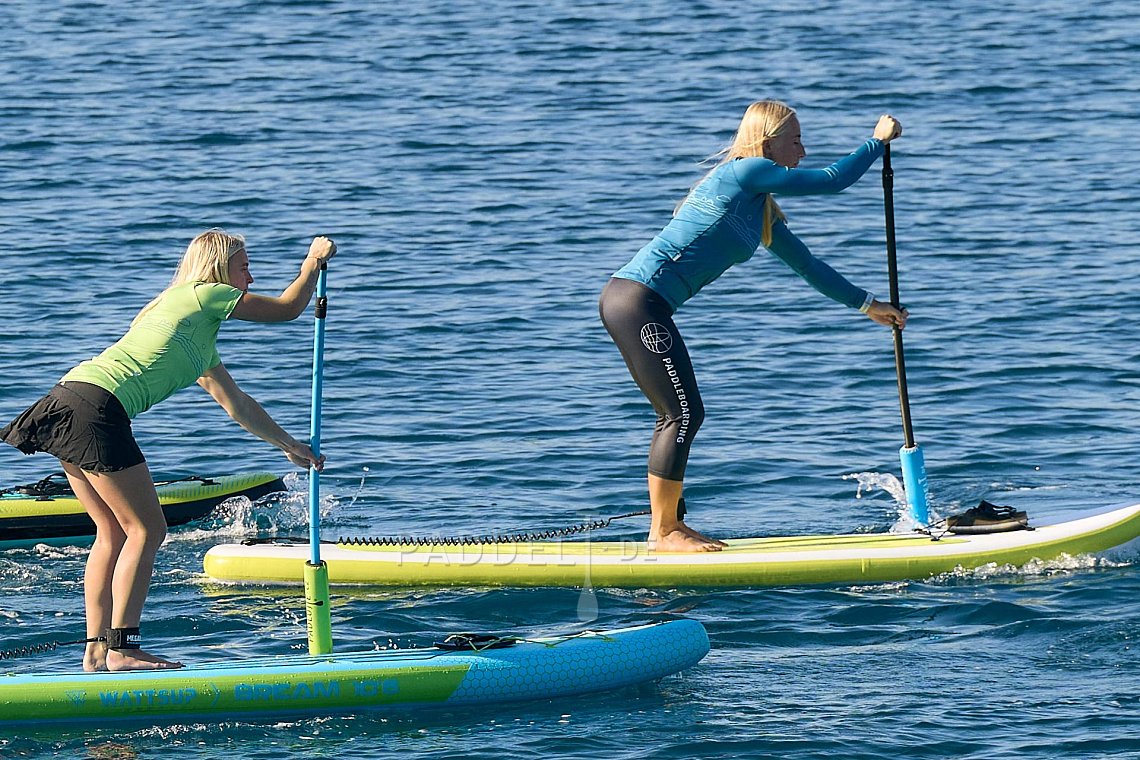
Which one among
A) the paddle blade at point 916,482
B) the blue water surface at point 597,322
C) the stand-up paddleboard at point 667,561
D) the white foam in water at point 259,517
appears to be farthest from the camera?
the white foam in water at point 259,517

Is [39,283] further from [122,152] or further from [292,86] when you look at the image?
[292,86]

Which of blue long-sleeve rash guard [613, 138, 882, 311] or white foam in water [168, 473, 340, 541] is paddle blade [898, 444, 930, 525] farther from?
white foam in water [168, 473, 340, 541]

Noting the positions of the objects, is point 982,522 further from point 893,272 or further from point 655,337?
point 655,337

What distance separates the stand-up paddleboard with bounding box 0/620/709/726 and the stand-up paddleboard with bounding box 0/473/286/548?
269 centimetres

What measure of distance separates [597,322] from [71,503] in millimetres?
5798

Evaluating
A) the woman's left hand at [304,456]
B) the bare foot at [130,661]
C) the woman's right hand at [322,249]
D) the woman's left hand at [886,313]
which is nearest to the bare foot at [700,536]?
the woman's left hand at [886,313]

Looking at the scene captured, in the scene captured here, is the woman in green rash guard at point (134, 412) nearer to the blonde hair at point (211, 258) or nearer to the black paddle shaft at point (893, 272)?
the blonde hair at point (211, 258)

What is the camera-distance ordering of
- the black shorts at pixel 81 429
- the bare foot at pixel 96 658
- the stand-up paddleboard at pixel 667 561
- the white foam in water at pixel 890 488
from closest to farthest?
the black shorts at pixel 81 429 → the bare foot at pixel 96 658 → the stand-up paddleboard at pixel 667 561 → the white foam in water at pixel 890 488

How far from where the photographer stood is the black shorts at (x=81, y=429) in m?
7.27

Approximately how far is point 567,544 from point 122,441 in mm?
2910

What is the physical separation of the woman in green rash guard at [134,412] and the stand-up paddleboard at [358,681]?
0.20m

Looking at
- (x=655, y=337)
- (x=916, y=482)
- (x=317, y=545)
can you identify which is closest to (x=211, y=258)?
(x=317, y=545)

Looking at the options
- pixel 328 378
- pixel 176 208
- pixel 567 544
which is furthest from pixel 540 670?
pixel 176 208

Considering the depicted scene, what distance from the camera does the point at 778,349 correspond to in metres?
14.3
